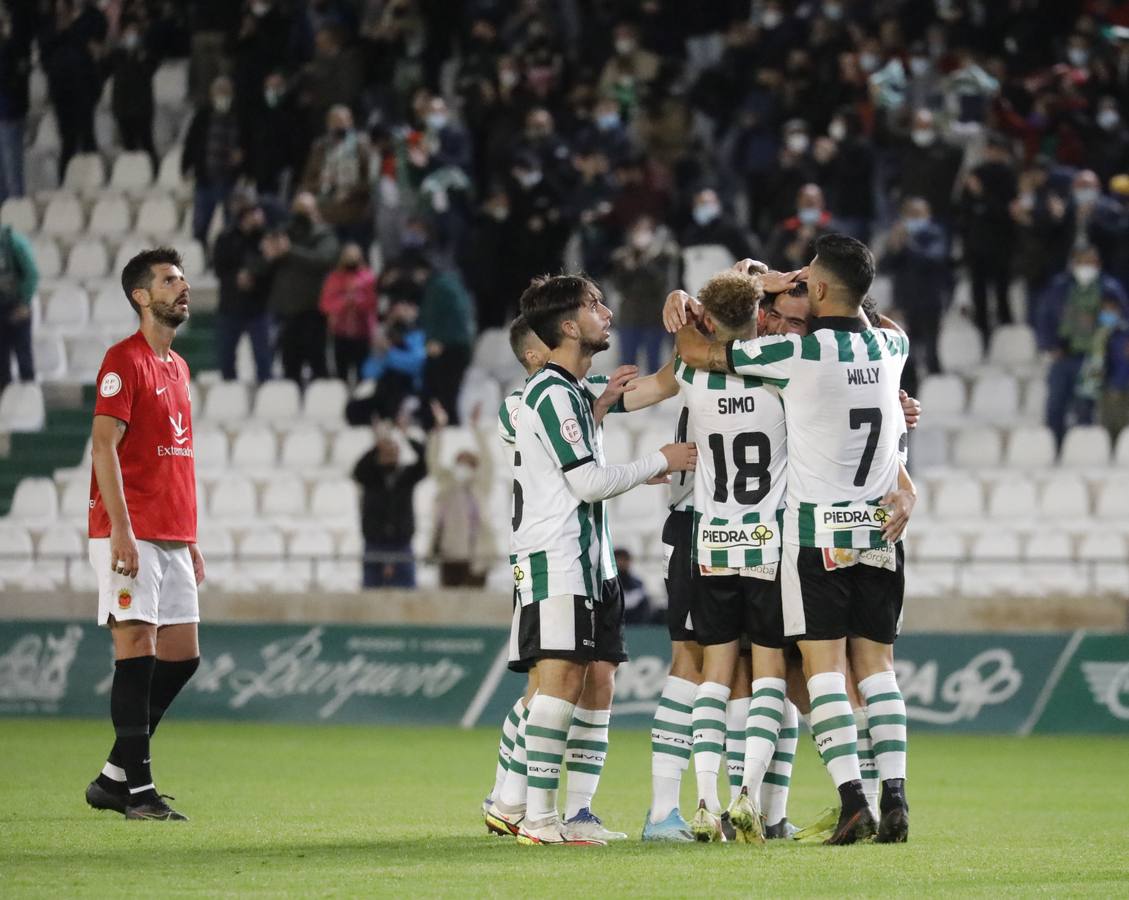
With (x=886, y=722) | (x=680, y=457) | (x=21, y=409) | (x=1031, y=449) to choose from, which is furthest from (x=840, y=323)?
(x=21, y=409)

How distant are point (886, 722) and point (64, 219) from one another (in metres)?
19.4

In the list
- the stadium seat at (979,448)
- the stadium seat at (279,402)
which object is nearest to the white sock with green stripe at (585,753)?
the stadium seat at (979,448)

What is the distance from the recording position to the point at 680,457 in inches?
327

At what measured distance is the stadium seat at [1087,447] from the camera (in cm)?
1969

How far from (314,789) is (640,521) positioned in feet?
31.1

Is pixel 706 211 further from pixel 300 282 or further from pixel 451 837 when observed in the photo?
pixel 451 837

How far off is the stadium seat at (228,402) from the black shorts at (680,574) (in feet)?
46.3

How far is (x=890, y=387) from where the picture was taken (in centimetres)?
836

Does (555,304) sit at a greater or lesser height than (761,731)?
greater

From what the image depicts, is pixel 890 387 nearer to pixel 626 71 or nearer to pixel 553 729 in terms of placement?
pixel 553 729

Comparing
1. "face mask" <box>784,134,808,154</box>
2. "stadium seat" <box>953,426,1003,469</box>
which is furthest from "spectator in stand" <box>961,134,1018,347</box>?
"face mask" <box>784,134,808,154</box>

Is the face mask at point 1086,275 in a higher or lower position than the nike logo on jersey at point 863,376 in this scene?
higher

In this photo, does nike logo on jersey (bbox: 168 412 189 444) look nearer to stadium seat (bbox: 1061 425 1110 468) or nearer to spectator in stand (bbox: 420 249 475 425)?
spectator in stand (bbox: 420 249 475 425)

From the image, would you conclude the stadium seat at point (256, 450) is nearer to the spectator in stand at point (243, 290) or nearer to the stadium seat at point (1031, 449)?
the spectator in stand at point (243, 290)
